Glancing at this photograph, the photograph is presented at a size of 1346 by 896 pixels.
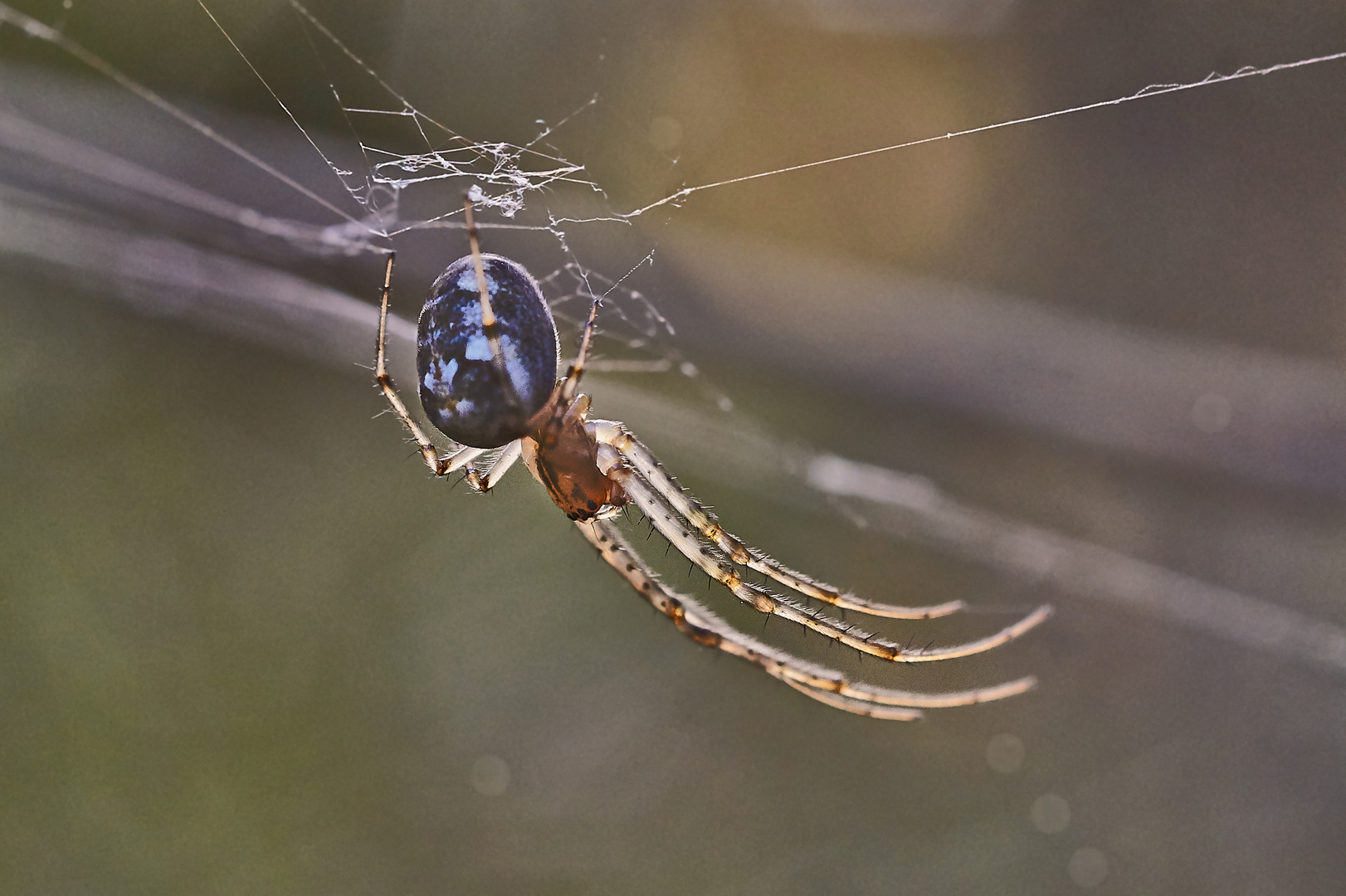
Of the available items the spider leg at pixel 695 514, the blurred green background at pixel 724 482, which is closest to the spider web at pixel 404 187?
the blurred green background at pixel 724 482

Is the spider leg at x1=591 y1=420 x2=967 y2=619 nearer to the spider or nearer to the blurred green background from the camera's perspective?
the spider

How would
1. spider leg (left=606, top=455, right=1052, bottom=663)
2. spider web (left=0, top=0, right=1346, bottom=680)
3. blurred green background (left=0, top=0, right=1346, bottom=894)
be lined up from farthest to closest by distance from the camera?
blurred green background (left=0, top=0, right=1346, bottom=894) < spider web (left=0, top=0, right=1346, bottom=680) < spider leg (left=606, top=455, right=1052, bottom=663)

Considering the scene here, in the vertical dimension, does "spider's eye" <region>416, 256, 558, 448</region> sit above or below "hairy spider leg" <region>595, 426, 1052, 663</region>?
above

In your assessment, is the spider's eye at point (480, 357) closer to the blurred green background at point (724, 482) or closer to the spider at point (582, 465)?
the spider at point (582, 465)

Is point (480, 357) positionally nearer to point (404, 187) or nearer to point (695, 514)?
point (695, 514)

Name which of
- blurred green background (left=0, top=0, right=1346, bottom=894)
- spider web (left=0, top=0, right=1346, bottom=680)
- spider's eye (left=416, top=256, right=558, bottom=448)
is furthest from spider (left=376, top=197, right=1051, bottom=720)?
blurred green background (left=0, top=0, right=1346, bottom=894)

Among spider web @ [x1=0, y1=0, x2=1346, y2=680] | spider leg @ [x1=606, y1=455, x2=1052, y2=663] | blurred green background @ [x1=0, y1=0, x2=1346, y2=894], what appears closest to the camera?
spider leg @ [x1=606, y1=455, x2=1052, y2=663]

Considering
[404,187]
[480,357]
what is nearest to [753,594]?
[480,357]
